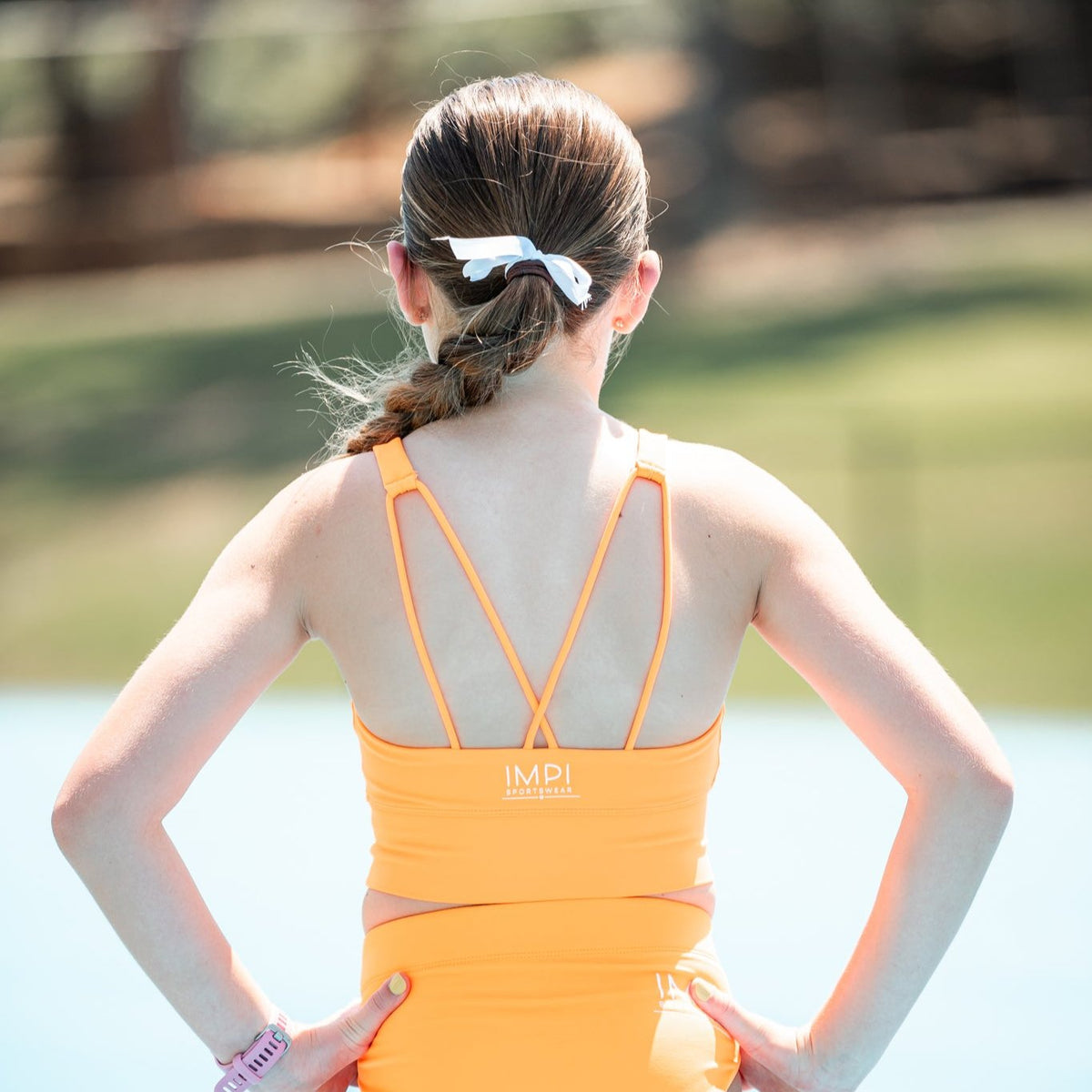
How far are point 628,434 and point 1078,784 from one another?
157 inches

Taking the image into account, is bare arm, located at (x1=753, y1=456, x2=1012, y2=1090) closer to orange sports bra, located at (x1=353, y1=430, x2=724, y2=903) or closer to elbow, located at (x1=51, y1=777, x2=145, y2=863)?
orange sports bra, located at (x1=353, y1=430, x2=724, y2=903)

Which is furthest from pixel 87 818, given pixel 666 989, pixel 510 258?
pixel 510 258

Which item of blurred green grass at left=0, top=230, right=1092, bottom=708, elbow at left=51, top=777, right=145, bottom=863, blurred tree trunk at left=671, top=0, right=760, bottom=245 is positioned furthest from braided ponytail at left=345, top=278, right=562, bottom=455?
blurred tree trunk at left=671, top=0, right=760, bottom=245

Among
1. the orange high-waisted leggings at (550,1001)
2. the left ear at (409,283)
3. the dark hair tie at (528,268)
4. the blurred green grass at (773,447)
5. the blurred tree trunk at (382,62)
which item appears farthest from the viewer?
the blurred tree trunk at (382,62)

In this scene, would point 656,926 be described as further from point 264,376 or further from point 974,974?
point 264,376

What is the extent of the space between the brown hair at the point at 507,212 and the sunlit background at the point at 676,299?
234 cm

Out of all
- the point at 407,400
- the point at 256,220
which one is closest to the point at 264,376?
the point at 256,220

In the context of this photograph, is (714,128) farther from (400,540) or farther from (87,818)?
(87,818)

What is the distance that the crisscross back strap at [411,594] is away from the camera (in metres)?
1.36

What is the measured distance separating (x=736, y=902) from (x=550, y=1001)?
2.99 metres

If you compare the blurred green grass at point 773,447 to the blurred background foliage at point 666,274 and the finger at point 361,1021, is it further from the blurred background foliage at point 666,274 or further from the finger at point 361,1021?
the finger at point 361,1021

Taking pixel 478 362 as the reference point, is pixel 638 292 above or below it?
above

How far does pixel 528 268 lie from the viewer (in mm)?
1418

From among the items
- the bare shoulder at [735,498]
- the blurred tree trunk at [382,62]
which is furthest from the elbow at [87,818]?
the blurred tree trunk at [382,62]
